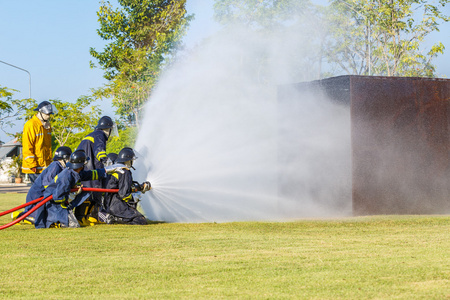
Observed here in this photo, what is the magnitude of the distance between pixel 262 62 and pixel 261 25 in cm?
264

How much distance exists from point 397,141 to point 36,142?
802cm

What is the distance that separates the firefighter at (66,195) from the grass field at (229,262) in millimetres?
593

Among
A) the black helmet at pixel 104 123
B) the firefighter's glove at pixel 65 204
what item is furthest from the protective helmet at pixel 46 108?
the firefighter's glove at pixel 65 204

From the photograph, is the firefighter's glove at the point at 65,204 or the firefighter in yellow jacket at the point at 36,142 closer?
the firefighter's glove at the point at 65,204

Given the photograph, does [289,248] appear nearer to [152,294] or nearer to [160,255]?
[160,255]

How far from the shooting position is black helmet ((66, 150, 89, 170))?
11695 mm

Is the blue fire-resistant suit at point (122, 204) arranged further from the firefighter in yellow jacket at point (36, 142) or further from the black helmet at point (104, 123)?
the firefighter in yellow jacket at point (36, 142)

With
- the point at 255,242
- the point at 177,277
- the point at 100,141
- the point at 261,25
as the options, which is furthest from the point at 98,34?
the point at 177,277

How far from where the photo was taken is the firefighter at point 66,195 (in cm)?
1152

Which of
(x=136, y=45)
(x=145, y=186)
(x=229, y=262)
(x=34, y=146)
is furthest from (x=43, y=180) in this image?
(x=136, y=45)

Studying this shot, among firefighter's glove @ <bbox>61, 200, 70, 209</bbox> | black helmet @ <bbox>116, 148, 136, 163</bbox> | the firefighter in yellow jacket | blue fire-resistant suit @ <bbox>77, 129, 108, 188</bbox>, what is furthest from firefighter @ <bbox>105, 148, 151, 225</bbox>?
the firefighter in yellow jacket

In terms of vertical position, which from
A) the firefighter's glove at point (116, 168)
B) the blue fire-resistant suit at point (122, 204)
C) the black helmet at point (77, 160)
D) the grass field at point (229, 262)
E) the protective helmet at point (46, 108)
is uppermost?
the protective helmet at point (46, 108)

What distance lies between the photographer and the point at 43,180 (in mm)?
12086

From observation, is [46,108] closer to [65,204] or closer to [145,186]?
[65,204]
